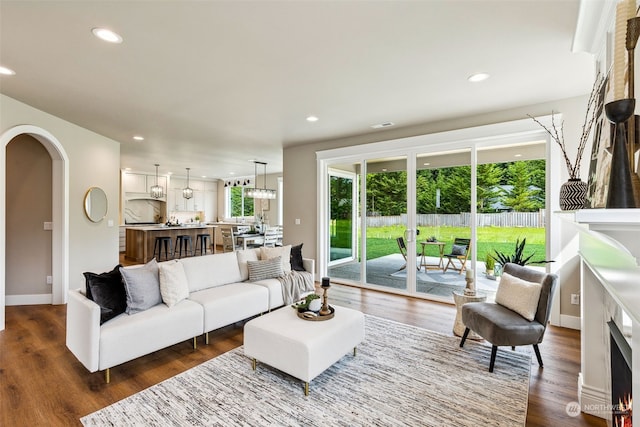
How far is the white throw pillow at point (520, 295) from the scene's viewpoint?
257 centimetres

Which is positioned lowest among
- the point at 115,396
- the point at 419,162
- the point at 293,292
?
the point at 115,396

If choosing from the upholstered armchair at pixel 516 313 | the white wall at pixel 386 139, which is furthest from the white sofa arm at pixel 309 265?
the upholstered armchair at pixel 516 313

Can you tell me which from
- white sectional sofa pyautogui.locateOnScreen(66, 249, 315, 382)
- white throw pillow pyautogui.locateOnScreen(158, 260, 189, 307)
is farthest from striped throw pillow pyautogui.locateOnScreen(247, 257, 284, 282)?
white throw pillow pyautogui.locateOnScreen(158, 260, 189, 307)

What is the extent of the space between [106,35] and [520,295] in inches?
159

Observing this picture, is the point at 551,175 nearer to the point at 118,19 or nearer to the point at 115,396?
the point at 118,19

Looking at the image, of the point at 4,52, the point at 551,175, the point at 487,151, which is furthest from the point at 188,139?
the point at 551,175

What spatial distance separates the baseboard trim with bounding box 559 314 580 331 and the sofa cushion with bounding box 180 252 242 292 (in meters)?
4.04

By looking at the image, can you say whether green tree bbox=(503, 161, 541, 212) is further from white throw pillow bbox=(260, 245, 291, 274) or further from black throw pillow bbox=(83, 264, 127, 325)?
Answer: black throw pillow bbox=(83, 264, 127, 325)

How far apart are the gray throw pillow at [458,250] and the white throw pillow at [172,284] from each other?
3.75 meters

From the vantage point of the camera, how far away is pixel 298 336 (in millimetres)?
2314

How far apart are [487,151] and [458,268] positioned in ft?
5.88

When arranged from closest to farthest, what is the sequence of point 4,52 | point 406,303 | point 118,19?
point 118,19 < point 4,52 < point 406,303

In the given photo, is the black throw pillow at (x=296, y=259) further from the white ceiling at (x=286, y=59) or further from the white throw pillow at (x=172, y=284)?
the white ceiling at (x=286, y=59)

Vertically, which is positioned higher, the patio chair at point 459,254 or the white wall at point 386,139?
the white wall at point 386,139
